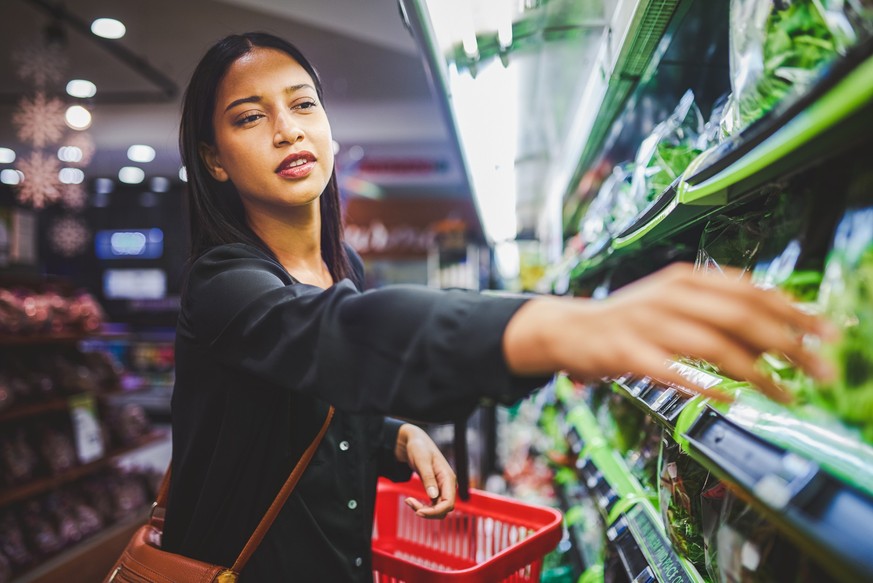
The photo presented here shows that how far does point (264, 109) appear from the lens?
1109 millimetres

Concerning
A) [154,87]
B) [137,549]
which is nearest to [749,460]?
[137,549]

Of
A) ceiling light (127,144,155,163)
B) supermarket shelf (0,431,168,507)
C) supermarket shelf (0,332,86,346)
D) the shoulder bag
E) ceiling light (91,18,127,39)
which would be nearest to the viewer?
the shoulder bag

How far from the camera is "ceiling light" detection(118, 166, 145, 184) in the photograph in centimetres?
866

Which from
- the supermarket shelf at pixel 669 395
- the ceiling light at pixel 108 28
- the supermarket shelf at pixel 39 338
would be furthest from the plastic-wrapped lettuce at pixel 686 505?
the ceiling light at pixel 108 28

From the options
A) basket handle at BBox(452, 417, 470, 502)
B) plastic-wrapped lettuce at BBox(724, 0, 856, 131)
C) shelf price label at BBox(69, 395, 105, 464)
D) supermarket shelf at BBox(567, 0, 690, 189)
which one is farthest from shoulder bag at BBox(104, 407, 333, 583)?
shelf price label at BBox(69, 395, 105, 464)

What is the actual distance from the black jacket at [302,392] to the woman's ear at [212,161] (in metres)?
0.26

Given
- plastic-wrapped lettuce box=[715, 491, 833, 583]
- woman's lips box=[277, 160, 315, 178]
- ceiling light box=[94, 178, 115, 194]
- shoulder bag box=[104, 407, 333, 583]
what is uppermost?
ceiling light box=[94, 178, 115, 194]

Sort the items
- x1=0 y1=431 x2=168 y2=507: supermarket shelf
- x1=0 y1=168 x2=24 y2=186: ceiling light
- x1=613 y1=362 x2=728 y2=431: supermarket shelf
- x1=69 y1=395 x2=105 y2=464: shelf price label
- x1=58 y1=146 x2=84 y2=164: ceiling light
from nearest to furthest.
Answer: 1. x1=613 y1=362 x2=728 y2=431: supermarket shelf
2. x1=0 y1=431 x2=168 y2=507: supermarket shelf
3. x1=69 y1=395 x2=105 y2=464: shelf price label
4. x1=58 y1=146 x2=84 y2=164: ceiling light
5. x1=0 y1=168 x2=24 y2=186: ceiling light

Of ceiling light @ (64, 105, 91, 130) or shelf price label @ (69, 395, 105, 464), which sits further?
ceiling light @ (64, 105, 91, 130)

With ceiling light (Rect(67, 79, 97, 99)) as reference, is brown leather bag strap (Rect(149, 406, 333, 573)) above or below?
below

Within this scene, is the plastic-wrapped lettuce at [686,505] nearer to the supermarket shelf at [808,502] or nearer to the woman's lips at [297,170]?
the supermarket shelf at [808,502]

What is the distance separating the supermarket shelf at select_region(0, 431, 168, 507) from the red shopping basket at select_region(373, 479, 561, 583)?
2.29 metres

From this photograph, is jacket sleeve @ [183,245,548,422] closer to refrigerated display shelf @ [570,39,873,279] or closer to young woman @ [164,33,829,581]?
young woman @ [164,33,829,581]

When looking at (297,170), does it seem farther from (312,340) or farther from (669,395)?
(669,395)
